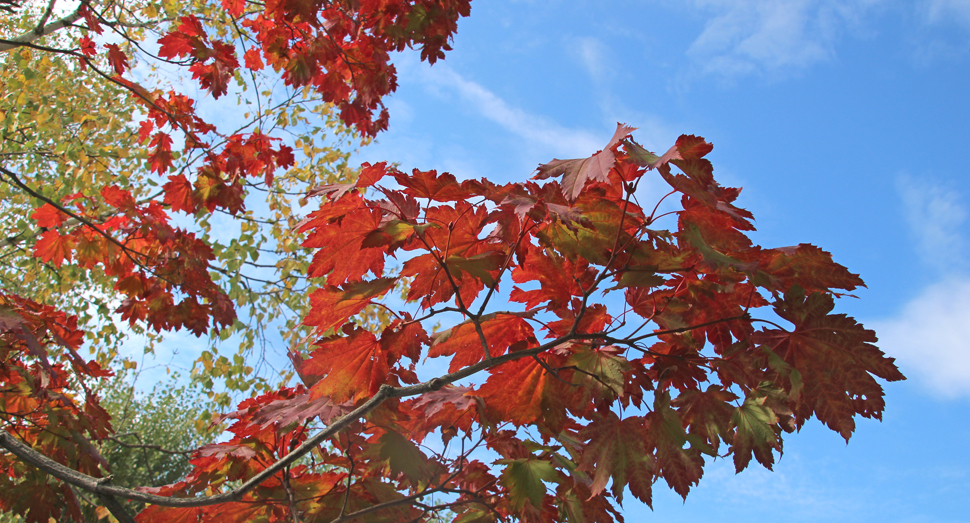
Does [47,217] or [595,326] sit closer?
[595,326]

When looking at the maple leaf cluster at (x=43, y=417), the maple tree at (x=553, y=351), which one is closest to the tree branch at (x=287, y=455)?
the maple tree at (x=553, y=351)

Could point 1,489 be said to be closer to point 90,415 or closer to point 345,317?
point 90,415

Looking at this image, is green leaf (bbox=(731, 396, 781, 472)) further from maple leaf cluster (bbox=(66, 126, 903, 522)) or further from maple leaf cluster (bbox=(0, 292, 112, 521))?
maple leaf cluster (bbox=(0, 292, 112, 521))

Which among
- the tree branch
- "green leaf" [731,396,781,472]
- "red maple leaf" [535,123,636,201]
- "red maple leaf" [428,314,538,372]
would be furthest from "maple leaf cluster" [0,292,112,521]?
"green leaf" [731,396,781,472]

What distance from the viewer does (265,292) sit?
4.14 meters

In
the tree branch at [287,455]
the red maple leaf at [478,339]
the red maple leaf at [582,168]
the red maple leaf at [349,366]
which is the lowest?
the tree branch at [287,455]

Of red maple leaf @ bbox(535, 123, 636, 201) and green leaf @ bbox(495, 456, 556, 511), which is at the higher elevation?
red maple leaf @ bbox(535, 123, 636, 201)

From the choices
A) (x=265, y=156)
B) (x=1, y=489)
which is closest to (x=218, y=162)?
(x=265, y=156)

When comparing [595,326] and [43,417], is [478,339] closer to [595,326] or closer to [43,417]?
[595,326]

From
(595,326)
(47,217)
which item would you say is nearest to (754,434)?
(595,326)

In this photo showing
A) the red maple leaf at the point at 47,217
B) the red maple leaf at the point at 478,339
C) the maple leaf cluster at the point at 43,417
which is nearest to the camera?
the red maple leaf at the point at 478,339

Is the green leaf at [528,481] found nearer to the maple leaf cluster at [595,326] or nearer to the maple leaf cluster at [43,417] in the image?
the maple leaf cluster at [595,326]

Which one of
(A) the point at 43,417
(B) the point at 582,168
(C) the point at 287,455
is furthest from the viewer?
(A) the point at 43,417

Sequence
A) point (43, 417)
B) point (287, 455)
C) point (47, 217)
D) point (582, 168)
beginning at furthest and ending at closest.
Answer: point (47, 217), point (43, 417), point (287, 455), point (582, 168)
